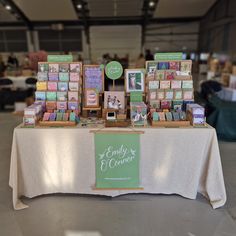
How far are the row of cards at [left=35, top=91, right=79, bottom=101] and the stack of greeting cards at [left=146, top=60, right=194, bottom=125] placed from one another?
746 mm

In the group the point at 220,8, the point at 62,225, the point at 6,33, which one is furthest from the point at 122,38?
the point at 62,225

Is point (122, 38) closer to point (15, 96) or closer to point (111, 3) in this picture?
point (111, 3)

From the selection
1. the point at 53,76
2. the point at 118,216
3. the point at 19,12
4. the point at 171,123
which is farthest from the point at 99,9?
the point at 118,216

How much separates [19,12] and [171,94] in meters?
10.6

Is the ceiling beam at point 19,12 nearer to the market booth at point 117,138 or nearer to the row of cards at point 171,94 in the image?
the market booth at point 117,138

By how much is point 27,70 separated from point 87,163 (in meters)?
6.22

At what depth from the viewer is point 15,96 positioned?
6.12m

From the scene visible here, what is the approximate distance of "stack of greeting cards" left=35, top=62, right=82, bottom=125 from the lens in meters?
2.26

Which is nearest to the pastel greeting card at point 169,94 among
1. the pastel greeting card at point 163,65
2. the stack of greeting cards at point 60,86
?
the pastel greeting card at point 163,65

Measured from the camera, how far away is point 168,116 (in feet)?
6.89

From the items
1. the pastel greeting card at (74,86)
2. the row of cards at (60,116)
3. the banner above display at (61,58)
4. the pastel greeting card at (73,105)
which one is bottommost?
the row of cards at (60,116)

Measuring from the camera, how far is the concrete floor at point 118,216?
1805 mm

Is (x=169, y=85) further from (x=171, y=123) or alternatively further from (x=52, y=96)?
(x=52, y=96)

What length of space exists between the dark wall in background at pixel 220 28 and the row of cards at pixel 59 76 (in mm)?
7273
